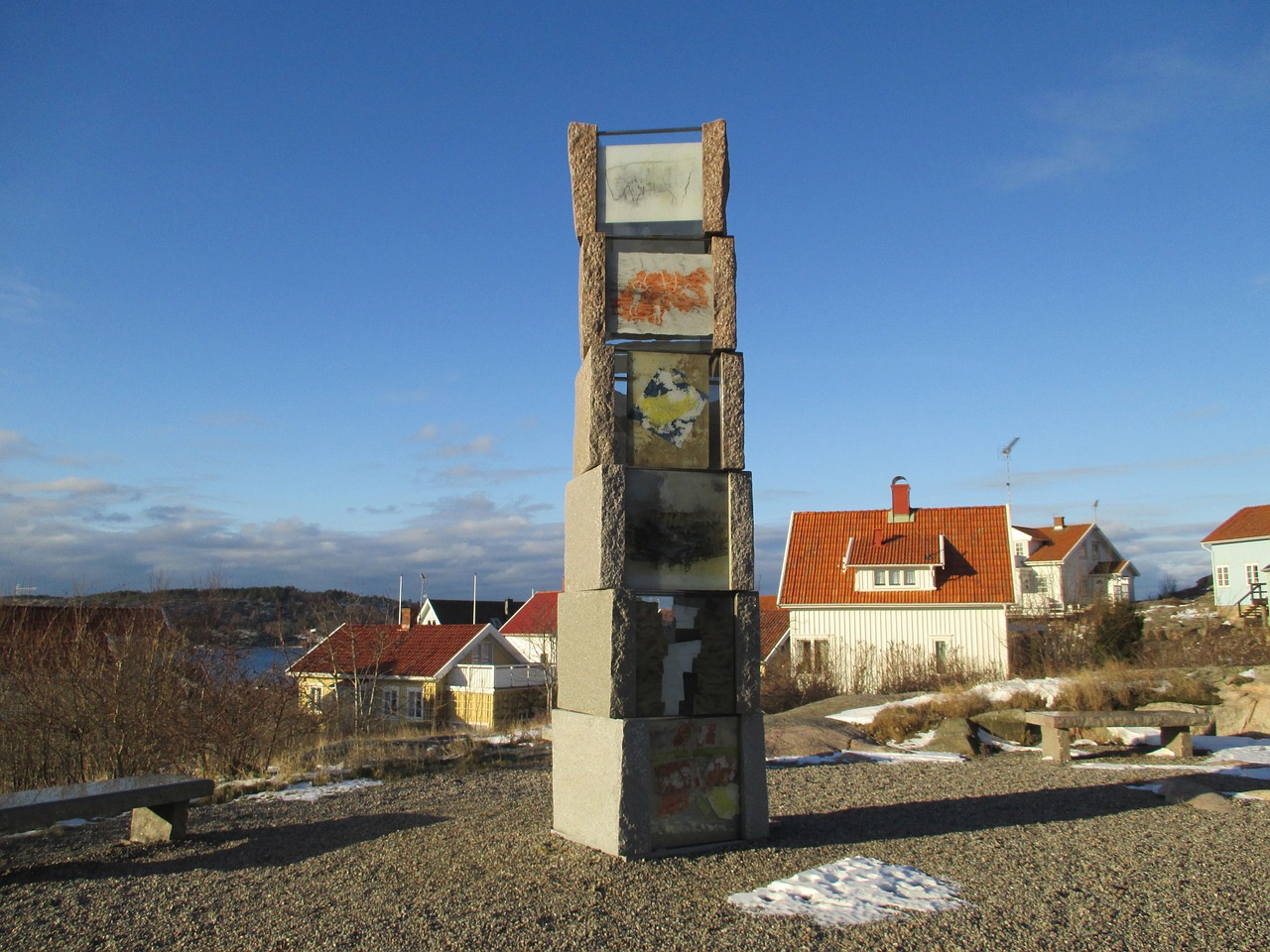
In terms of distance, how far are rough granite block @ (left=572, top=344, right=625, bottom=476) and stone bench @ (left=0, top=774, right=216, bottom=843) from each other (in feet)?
11.2

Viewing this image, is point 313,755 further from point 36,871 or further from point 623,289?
point 623,289

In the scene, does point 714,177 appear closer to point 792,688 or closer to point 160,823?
point 160,823

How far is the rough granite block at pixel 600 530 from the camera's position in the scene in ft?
19.2

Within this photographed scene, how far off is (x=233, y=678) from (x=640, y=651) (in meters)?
6.96

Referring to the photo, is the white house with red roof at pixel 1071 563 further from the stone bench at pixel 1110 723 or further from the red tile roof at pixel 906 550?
the stone bench at pixel 1110 723

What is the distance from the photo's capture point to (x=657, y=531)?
6094 millimetres

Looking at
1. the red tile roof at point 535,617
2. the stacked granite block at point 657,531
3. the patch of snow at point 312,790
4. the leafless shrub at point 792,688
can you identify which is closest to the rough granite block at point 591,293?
the stacked granite block at point 657,531

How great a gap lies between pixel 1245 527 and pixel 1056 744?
127 ft

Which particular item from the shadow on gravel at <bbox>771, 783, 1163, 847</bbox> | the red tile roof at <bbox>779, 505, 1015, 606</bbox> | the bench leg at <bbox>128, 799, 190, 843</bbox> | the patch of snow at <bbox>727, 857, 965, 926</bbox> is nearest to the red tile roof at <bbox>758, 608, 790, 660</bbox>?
the red tile roof at <bbox>779, 505, 1015, 606</bbox>

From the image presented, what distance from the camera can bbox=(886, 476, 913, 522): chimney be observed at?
2819 centimetres

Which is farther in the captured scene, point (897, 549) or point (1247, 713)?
point (897, 549)

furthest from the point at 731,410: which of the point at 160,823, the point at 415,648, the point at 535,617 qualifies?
the point at 535,617

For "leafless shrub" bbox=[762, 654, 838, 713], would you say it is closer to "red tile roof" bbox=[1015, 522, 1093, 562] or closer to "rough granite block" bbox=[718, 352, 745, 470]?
"rough granite block" bbox=[718, 352, 745, 470]

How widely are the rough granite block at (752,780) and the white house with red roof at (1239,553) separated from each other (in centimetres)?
3962
